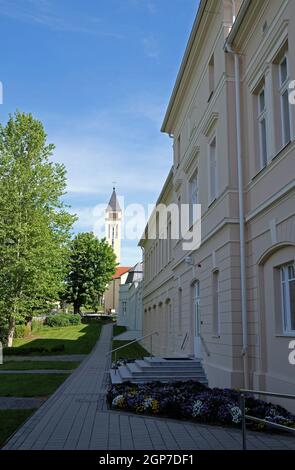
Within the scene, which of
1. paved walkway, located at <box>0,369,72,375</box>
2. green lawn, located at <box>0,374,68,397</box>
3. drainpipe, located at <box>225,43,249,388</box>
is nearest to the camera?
drainpipe, located at <box>225,43,249,388</box>

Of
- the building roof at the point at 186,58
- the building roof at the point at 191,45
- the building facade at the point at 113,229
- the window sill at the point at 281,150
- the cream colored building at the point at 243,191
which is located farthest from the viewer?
the building facade at the point at 113,229

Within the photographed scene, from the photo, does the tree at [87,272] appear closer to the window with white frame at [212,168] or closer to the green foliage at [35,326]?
the green foliage at [35,326]

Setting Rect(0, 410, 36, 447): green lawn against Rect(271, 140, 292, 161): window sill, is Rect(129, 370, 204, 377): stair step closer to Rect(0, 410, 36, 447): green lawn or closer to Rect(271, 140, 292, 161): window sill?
Rect(0, 410, 36, 447): green lawn

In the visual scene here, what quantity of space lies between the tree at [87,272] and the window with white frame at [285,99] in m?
56.4

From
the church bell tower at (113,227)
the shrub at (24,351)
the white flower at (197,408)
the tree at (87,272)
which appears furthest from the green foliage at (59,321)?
the church bell tower at (113,227)

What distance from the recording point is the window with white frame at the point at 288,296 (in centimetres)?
952

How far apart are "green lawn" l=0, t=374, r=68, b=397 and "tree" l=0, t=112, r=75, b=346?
44.2ft

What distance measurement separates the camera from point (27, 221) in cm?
3059

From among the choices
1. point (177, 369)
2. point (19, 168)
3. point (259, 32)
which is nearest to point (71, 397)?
point (177, 369)

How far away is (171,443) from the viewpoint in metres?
7.28

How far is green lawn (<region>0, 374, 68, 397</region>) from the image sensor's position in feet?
42.1

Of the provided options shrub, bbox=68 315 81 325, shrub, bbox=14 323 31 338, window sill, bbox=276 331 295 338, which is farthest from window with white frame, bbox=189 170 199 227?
shrub, bbox=68 315 81 325

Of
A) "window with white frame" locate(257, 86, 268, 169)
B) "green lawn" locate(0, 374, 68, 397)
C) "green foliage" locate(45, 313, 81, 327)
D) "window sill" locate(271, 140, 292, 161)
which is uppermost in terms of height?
"window with white frame" locate(257, 86, 268, 169)
